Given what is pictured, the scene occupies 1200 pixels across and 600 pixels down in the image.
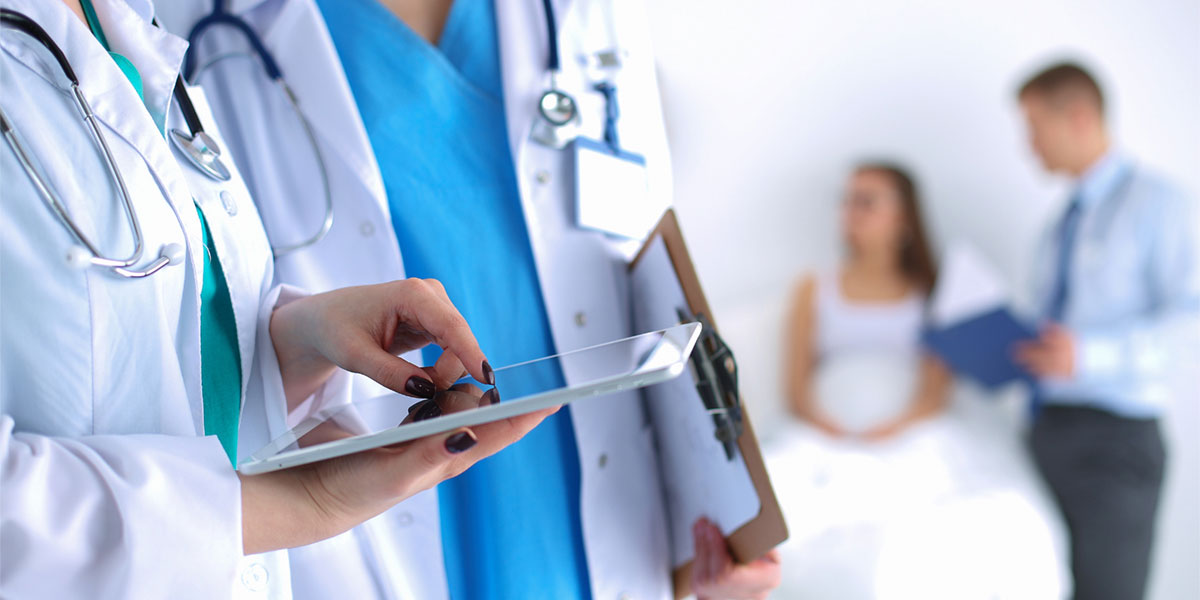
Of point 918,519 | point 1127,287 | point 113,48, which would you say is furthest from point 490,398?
point 1127,287

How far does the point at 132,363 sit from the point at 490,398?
247mm

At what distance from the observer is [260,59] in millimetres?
814

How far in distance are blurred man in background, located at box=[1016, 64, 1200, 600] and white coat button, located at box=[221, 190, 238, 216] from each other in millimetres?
2067

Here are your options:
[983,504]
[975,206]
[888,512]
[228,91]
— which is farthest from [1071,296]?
[228,91]

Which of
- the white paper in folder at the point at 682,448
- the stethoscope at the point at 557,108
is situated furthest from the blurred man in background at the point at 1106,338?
the stethoscope at the point at 557,108

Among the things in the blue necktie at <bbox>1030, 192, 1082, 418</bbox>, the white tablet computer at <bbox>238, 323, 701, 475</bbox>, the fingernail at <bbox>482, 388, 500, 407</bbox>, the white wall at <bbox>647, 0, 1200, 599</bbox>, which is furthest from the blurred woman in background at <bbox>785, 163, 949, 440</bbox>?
the fingernail at <bbox>482, 388, 500, 407</bbox>

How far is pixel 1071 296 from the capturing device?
83.2 inches

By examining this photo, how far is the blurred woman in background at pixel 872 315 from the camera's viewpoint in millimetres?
2305

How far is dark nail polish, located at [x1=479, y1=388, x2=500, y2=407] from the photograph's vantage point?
508 millimetres

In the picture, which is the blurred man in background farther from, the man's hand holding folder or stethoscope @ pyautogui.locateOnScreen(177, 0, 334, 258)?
stethoscope @ pyautogui.locateOnScreen(177, 0, 334, 258)

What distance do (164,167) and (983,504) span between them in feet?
6.10

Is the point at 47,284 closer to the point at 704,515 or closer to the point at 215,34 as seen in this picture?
the point at 215,34

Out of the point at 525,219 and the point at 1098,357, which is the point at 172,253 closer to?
the point at 525,219

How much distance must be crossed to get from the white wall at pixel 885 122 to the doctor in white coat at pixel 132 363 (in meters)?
1.83
